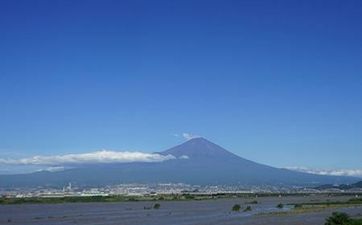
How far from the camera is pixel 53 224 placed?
43.2m

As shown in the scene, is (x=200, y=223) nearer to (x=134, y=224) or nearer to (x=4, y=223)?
(x=134, y=224)

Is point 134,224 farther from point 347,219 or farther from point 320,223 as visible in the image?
point 347,219

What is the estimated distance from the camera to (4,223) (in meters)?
45.3

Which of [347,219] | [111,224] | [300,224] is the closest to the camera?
[347,219]

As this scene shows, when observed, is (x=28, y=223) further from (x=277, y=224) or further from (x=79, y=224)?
(x=277, y=224)

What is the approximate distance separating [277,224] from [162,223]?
7998mm

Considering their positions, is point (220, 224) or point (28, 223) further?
point (28, 223)

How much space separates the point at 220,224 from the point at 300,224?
210 inches

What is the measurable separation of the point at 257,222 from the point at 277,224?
2.77m

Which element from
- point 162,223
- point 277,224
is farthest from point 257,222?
point 162,223

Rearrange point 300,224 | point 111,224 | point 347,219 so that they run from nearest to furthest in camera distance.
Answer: point 347,219
point 300,224
point 111,224

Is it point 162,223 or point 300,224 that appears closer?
point 300,224

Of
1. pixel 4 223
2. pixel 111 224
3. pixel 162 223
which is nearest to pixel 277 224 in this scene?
pixel 162 223

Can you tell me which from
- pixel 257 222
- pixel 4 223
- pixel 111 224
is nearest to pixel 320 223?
pixel 257 222
